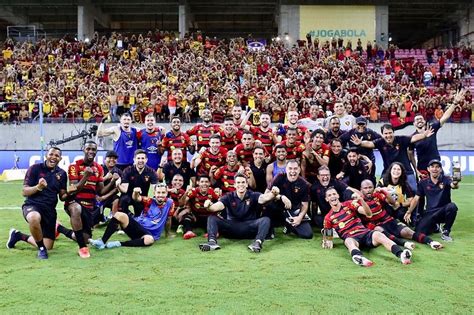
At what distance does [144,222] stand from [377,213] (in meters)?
3.39

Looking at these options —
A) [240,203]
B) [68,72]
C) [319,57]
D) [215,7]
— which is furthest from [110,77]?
[240,203]

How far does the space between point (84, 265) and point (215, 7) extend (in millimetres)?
33409

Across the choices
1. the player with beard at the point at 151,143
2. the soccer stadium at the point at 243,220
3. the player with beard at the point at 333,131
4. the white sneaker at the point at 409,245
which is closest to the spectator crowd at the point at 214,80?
the soccer stadium at the point at 243,220

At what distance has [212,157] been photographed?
30.1ft

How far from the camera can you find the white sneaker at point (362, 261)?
642cm

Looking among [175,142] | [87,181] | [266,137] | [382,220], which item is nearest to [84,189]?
[87,181]

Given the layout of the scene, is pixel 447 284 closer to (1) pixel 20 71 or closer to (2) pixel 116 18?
(1) pixel 20 71

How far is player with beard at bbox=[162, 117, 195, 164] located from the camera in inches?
393

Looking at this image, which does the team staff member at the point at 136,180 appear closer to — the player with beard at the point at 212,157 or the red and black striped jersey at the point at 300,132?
the player with beard at the point at 212,157

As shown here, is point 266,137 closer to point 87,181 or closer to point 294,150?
point 294,150

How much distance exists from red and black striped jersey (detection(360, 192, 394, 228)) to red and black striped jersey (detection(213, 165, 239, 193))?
2.14m

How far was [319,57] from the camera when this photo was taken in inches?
1099

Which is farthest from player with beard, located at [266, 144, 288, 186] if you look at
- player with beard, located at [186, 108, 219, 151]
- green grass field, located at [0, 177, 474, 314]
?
player with beard, located at [186, 108, 219, 151]

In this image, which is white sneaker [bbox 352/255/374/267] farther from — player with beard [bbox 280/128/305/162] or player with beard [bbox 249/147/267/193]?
player with beard [bbox 280/128/305/162]
